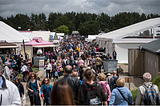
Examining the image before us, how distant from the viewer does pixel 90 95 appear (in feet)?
13.5

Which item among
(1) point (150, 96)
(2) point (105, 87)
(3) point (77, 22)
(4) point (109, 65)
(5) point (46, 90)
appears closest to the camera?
(1) point (150, 96)

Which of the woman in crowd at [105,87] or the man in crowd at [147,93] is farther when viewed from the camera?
the woman in crowd at [105,87]

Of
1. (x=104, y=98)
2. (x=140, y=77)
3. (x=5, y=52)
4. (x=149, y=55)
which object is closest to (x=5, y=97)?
(x=104, y=98)

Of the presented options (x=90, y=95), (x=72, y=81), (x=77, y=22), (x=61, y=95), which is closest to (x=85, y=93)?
(x=90, y=95)

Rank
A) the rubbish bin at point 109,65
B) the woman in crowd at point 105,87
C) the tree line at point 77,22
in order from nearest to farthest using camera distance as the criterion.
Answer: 1. the woman in crowd at point 105,87
2. the rubbish bin at point 109,65
3. the tree line at point 77,22

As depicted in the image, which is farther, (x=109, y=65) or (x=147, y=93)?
(x=109, y=65)

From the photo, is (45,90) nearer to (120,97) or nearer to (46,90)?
(46,90)

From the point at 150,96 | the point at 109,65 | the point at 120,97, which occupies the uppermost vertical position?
the point at 150,96

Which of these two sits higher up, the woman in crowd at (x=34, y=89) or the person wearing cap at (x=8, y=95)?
the person wearing cap at (x=8, y=95)

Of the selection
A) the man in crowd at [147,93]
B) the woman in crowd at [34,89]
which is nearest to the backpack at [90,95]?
the man in crowd at [147,93]

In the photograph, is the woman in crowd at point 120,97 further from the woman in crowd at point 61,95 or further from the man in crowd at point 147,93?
the woman in crowd at point 61,95

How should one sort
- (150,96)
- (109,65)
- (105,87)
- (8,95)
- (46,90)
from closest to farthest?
1. (8,95)
2. (150,96)
3. (105,87)
4. (46,90)
5. (109,65)

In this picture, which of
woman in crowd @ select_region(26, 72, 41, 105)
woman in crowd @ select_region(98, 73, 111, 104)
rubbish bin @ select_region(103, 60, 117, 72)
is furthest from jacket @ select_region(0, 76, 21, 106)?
rubbish bin @ select_region(103, 60, 117, 72)

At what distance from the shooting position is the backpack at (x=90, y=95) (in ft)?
13.4
